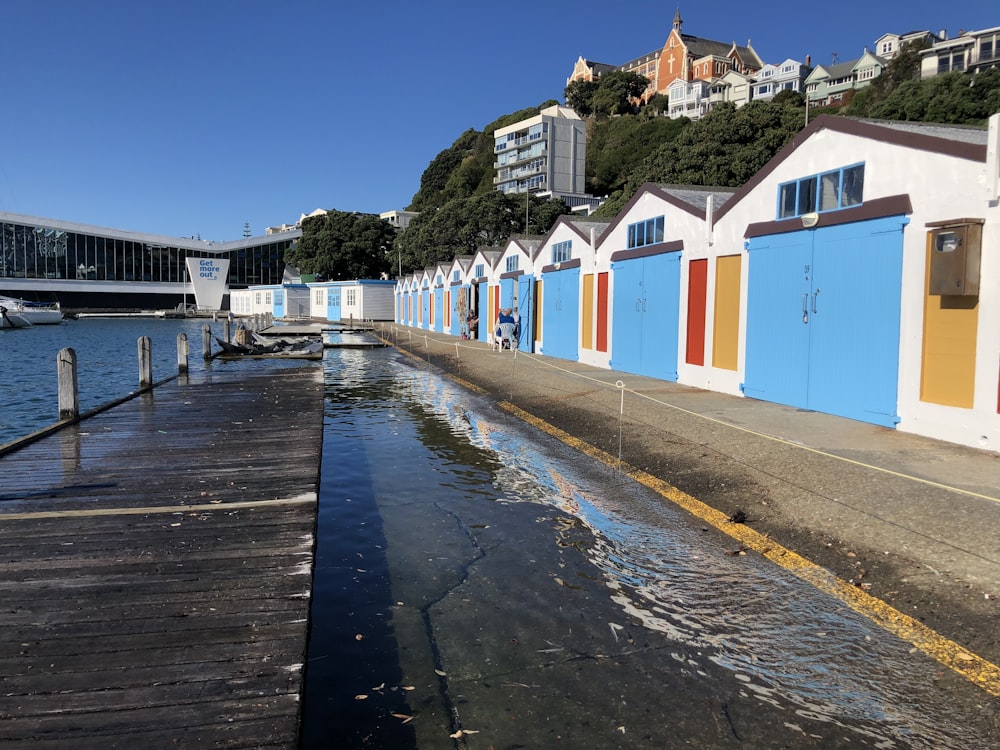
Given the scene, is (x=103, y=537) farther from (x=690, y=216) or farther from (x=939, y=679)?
(x=690, y=216)

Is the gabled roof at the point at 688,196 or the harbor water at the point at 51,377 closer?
the gabled roof at the point at 688,196

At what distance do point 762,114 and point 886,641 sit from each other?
187 feet

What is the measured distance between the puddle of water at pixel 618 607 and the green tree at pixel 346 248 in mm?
87759

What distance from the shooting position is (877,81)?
82.8 metres

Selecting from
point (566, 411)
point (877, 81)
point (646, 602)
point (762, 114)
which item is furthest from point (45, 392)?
point (877, 81)

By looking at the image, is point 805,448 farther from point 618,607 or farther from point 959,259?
point 618,607

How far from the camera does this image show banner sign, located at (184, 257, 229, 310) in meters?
110

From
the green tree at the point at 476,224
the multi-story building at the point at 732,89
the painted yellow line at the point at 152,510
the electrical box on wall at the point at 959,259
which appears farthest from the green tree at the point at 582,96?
the painted yellow line at the point at 152,510

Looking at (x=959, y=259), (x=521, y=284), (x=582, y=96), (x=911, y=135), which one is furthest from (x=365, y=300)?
(x=582, y=96)

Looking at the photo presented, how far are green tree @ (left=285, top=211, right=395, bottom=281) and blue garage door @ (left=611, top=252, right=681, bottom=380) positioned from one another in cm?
7736

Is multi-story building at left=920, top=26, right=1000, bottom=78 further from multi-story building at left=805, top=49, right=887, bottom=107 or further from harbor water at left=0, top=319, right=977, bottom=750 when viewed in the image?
harbor water at left=0, top=319, right=977, bottom=750

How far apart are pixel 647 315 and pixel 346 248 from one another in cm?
8086

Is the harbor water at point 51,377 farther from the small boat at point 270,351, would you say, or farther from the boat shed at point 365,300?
the boat shed at point 365,300

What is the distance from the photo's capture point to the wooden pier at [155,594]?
9.66 ft
